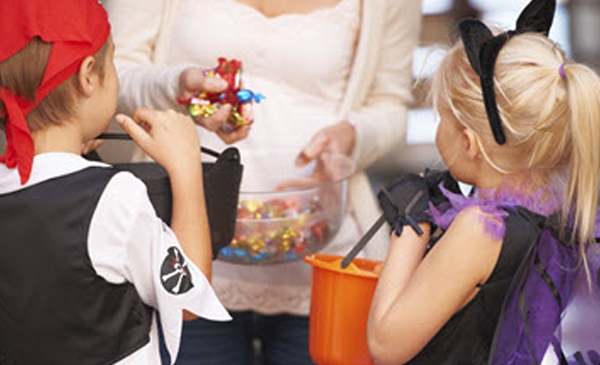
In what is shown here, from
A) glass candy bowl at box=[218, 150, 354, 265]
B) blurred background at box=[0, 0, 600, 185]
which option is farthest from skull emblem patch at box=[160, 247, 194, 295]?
blurred background at box=[0, 0, 600, 185]

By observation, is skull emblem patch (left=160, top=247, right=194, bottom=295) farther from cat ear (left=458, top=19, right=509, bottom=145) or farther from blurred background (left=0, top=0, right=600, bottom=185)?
blurred background (left=0, top=0, right=600, bottom=185)

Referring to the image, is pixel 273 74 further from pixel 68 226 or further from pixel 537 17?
pixel 68 226

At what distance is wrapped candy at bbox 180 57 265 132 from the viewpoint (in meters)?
1.31

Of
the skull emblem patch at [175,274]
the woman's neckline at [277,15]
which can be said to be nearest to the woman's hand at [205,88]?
the woman's neckline at [277,15]

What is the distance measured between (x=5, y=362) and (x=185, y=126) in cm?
37

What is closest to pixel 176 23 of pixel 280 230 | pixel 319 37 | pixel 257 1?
pixel 257 1

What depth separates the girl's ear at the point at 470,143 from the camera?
43.9 inches

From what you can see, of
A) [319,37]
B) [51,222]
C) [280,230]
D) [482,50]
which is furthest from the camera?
[319,37]

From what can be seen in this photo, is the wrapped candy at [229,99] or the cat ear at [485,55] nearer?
the cat ear at [485,55]

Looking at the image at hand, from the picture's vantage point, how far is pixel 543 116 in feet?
3.50

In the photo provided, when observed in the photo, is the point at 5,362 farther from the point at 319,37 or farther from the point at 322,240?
the point at 319,37

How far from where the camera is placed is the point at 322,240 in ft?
4.66

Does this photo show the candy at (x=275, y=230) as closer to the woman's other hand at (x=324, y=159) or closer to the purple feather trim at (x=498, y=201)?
the woman's other hand at (x=324, y=159)

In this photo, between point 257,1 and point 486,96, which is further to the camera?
point 257,1
